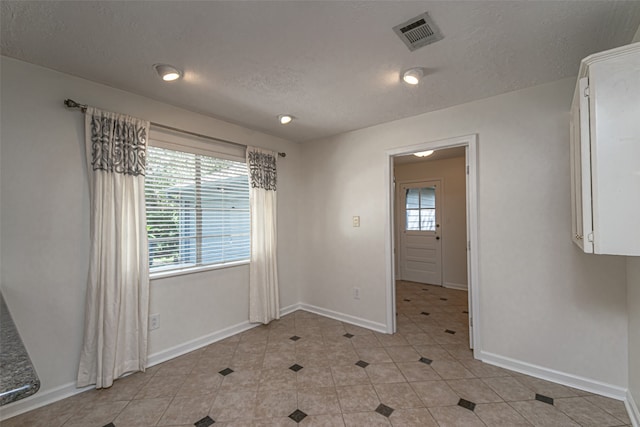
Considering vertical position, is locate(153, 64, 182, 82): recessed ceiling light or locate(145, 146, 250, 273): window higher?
locate(153, 64, 182, 82): recessed ceiling light

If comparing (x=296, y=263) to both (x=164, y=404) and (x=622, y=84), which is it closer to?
(x=164, y=404)

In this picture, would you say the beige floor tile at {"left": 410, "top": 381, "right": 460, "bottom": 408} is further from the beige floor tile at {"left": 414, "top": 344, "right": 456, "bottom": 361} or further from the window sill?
the window sill

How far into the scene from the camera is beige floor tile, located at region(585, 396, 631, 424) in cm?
176

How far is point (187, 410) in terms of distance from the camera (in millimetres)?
1878

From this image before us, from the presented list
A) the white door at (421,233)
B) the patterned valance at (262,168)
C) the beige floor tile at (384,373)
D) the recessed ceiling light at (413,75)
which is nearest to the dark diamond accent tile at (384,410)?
the beige floor tile at (384,373)

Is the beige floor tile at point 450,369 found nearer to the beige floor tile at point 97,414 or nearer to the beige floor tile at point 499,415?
the beige floor tile at point 499,415

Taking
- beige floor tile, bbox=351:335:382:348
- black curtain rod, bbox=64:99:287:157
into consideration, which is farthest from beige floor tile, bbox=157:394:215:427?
black curtain rod, bbox=64:99:287:157

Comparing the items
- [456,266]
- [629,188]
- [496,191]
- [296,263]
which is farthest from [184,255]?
[456,266]

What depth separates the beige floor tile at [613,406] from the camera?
1760 millimetres

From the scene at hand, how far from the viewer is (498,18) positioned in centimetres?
151

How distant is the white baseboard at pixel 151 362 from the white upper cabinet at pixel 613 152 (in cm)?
318

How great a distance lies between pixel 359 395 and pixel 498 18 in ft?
8.54

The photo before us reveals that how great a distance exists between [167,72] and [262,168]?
1517 mm

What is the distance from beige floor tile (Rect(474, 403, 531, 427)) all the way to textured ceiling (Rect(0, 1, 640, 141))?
2.43 meters
